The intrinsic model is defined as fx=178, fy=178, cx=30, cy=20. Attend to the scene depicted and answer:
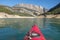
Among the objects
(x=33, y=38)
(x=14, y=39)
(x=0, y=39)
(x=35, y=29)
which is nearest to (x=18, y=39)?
(x=14, y=39)

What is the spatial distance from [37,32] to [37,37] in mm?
1224

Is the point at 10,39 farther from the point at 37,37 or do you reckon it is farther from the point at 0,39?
the point at 37,37

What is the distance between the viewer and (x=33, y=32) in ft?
78.7

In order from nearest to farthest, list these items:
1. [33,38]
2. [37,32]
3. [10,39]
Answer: [33,38] < [37,32] < [10,39]

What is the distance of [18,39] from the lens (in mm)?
38031

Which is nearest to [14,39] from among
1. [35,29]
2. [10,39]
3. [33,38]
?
[10,39]

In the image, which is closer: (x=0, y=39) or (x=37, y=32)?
(x=37, y=32)

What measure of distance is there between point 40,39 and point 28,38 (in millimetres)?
1588

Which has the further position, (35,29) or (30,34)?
(35,29)

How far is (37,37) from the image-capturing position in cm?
2320

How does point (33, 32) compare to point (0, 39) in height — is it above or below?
above

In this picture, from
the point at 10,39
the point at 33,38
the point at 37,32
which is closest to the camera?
the point at 33,38

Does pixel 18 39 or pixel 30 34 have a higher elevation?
pixel 30 34

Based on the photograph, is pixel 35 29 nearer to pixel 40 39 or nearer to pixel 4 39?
pixel 40 39
